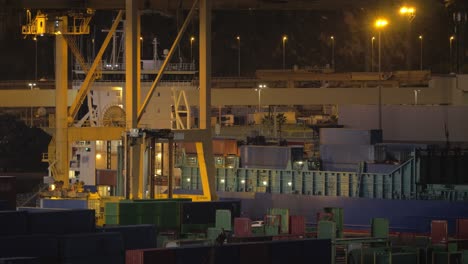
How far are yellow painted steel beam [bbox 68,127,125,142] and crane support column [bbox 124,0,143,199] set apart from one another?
3122 mm

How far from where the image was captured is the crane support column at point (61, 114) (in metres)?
43.5

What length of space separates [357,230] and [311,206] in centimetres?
376

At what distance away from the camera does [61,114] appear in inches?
1720

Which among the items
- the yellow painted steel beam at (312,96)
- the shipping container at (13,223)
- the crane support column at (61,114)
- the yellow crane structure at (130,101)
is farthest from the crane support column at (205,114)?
the yellow painted steel beam at (312,96)

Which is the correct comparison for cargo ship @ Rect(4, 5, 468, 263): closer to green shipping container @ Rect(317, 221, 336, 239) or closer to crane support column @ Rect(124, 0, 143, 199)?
green shipping container @ Rect(317, 221, 336, 239)

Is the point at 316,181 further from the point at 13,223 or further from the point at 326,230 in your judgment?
the point at 13,223

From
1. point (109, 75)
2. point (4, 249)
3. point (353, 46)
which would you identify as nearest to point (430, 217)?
point (109, 75)

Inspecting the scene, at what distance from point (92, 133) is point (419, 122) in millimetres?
17751

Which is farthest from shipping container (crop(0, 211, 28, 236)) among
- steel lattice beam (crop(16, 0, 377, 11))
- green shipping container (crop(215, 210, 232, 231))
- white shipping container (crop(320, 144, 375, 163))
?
white shipping container (crop(320, 144, 375, 163))

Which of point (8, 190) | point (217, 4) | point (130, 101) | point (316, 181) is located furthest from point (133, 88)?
point (316, 181)

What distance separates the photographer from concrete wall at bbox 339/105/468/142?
5556cm

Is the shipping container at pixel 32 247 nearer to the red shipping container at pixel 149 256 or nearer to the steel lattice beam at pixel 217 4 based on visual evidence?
the red shipping container at pixel 149 256

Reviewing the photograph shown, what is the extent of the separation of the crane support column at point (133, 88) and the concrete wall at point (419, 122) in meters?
18.0

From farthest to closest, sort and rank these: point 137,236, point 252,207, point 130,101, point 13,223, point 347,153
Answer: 1. point 252,207
2. point 347,153
3. point 130,101
4. point 137,236
5. point 13,223
